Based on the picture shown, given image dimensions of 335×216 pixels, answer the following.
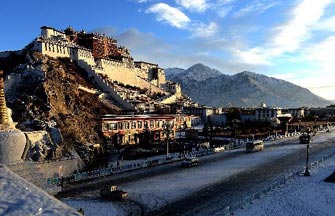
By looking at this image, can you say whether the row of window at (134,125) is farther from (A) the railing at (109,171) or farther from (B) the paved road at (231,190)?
(B) the paved road at (231,190)

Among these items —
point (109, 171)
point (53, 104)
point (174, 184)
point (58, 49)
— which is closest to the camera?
point (174, 184)

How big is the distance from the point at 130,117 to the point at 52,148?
25392 millimetres

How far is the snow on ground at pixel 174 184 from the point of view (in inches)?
1150

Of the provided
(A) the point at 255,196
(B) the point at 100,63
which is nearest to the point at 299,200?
(A) the point at 255,196

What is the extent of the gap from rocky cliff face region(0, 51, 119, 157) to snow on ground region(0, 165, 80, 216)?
43.9 m

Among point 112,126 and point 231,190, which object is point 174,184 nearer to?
point 231,190

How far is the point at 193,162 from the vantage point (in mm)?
47469

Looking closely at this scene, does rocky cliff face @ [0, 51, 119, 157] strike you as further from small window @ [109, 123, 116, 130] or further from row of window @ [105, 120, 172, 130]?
row of window @ [105, 120, 172, 130]

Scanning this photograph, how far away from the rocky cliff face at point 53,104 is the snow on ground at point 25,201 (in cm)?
4385

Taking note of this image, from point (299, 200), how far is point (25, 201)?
2761 centimetres

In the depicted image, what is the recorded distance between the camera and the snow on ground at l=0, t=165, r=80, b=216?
648 centimetres

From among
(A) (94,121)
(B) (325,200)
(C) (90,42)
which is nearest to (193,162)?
(B) (325,200)

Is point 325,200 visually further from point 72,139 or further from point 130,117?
point 130,117

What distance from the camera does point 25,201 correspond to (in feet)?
22.3
